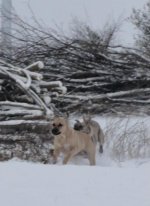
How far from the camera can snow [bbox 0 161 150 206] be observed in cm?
441

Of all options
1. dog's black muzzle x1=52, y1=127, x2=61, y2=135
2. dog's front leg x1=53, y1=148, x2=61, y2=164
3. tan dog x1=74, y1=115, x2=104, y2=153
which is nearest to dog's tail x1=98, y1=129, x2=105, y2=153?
tan dog x1=74, y1=115, x2=104, y2=153

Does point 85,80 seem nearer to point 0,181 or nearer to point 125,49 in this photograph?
point 125,49

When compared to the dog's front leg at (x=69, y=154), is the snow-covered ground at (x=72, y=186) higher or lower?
higher

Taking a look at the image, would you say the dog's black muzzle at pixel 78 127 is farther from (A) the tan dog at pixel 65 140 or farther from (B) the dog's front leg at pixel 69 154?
(B) the dog's front leg at pixel 69 154

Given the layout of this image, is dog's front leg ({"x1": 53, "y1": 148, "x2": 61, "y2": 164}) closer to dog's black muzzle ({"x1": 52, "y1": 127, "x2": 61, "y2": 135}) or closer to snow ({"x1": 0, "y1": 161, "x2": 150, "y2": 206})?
dog's black muzzle ({"x1": 52, "y1": 127, "x2": 61, "y2": 135})

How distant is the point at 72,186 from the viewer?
4.75 m

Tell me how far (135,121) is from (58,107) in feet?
4.89

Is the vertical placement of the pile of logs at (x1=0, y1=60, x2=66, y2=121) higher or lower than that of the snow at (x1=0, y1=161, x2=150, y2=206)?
higher

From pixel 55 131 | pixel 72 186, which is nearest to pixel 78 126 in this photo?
pixel 55 131

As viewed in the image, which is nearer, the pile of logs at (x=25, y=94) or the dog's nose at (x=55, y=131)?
the dog's nose at (x=55, y=131)

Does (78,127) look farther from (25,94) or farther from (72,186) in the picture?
(72,186)

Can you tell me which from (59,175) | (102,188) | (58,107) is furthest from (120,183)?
(58,107)

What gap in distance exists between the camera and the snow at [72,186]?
14.5 feet

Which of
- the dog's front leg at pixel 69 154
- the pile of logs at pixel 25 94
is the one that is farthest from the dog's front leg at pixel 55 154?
the pile of logs at pixel 25 94
